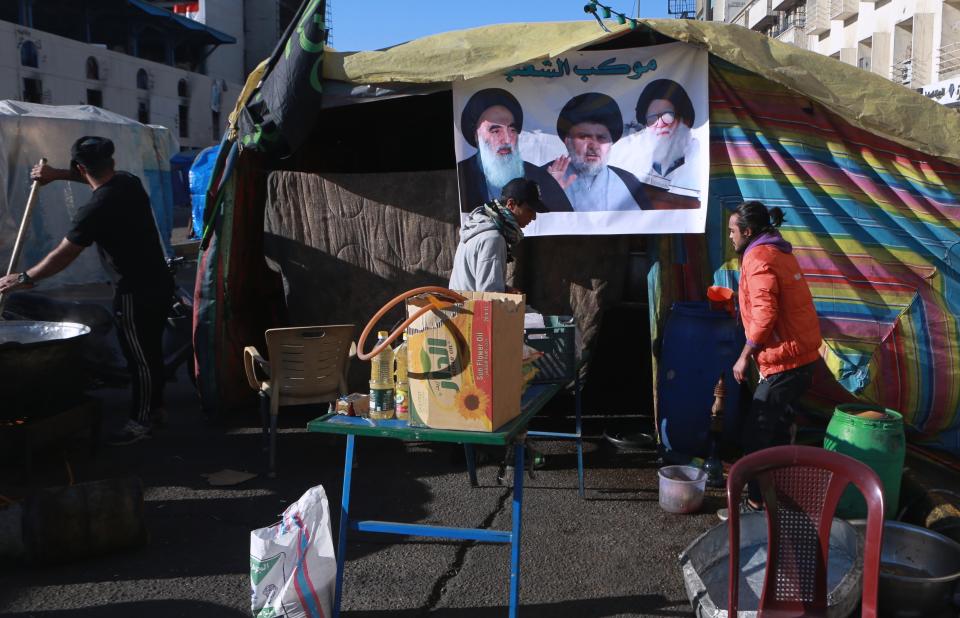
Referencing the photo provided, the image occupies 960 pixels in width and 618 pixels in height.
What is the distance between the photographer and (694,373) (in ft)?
18.2

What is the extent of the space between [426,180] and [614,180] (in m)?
1.54

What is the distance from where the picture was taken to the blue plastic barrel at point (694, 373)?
5465 mm

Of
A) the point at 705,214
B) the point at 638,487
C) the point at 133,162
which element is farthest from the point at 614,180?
the point at 133,162

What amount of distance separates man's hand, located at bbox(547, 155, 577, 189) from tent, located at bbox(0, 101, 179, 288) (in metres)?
10.4

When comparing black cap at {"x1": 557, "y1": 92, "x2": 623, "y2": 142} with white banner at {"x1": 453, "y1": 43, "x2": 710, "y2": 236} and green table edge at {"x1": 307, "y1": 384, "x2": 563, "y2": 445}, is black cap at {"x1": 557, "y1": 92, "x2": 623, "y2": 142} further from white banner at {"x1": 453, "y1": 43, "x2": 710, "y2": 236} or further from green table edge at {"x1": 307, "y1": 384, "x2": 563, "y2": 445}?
green table edge at {"x1": 307, "y1": 384, "x2": 563, "y2": 445}

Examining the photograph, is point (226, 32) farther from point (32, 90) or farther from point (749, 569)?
point (749, 569)

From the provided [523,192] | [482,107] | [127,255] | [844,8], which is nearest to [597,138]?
[482,107]

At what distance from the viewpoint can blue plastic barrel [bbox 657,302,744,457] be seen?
17.9ft

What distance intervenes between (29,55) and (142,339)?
92.1 ft

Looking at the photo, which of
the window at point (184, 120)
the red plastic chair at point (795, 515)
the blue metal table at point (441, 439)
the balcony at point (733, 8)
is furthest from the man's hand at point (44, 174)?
the balcony at point (733, 8)

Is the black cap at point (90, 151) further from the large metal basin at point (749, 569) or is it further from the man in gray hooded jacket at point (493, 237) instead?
the large metal basin at point (749, 569)

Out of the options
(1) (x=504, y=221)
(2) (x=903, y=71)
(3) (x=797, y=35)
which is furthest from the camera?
(3) (x=797, y=35)

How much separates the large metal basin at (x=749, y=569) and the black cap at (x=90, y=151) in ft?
15.4

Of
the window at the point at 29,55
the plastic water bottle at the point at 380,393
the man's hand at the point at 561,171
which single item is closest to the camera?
the plastic water bottle at the point at 380,393
